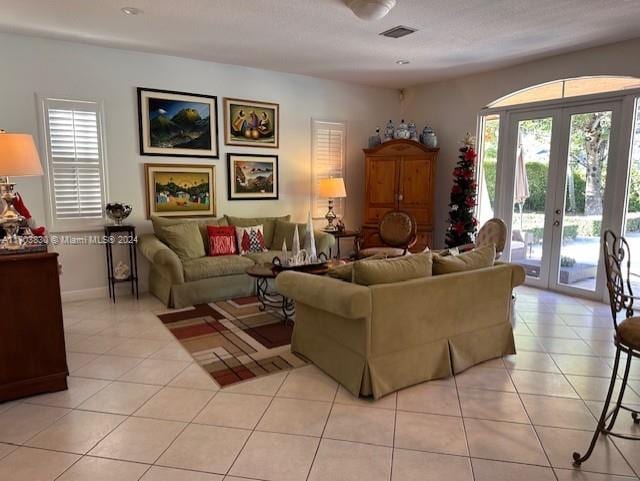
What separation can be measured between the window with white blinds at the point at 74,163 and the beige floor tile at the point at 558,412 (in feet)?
15.3

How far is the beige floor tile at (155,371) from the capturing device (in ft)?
9.67

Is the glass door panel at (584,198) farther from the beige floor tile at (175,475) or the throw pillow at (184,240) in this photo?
the beige floor tile at (175,475)

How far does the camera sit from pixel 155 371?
3.08 m

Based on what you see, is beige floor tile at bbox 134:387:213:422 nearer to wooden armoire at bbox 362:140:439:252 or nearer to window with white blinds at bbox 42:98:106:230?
window with white blinds at bbox 42:98:106:230

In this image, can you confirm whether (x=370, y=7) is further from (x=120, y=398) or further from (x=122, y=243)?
(x=122, y=243)

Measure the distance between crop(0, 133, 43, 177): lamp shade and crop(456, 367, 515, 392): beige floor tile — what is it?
10.6 feet

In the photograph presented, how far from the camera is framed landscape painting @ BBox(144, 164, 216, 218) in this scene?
16.9 feet

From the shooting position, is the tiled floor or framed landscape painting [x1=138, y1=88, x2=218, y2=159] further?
→ framed landscape painting [x1=138, y1=88, x2=218, y2=159]

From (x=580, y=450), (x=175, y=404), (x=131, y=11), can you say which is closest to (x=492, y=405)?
(x=580, y=450)

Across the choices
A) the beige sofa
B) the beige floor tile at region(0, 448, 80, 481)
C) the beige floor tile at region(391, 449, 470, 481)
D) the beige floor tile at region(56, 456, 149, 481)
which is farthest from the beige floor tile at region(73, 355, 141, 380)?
the beige floor tile at region(391, 449, 470, 481)

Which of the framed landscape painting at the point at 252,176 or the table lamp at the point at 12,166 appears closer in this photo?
the table lamp at the point at 12,166

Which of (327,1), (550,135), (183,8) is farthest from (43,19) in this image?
(550,135)

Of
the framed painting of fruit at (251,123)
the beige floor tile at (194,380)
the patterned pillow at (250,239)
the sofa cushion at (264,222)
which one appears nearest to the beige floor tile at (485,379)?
the beige floor tile at (194,380)

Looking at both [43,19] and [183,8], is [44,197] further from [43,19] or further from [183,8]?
[183,8]
